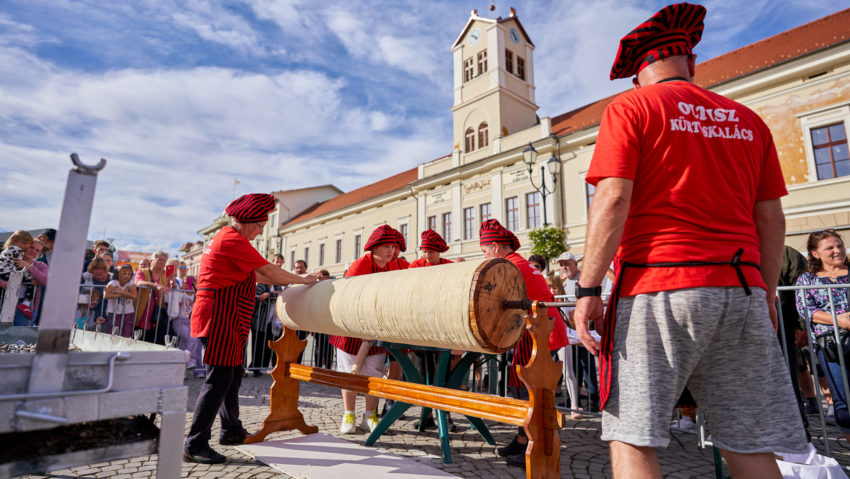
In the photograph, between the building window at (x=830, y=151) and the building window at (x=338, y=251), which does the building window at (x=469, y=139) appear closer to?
the building window at (x=338, y=251)

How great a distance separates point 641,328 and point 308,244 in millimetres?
37405

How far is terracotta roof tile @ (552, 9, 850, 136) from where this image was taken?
49.6 feet

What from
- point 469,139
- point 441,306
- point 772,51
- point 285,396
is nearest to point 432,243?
point 285,396

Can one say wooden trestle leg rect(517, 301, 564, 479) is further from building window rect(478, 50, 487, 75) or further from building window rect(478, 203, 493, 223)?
building window rect(478, 50, 487, 75)

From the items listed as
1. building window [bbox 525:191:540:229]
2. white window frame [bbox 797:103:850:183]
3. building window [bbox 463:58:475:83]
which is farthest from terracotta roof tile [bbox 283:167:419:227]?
white window frame [bbox 797:103:850:183]

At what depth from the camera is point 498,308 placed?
7.37 ft

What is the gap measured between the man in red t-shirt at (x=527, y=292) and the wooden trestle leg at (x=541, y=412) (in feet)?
1.90

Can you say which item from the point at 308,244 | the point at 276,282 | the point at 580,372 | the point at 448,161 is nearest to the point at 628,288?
the point at 276,282

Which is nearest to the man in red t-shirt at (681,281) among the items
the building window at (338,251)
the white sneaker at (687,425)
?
the white sneaker at (687,425)

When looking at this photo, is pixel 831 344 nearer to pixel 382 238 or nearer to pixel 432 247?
pixel 432 247

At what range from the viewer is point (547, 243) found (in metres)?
16.7

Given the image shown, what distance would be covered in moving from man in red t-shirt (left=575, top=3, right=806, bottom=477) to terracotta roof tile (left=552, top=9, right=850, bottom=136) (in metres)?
17.1

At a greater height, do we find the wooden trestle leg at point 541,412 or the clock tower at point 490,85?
the clock tower at point 490,85

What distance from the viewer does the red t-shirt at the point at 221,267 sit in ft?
11.2
